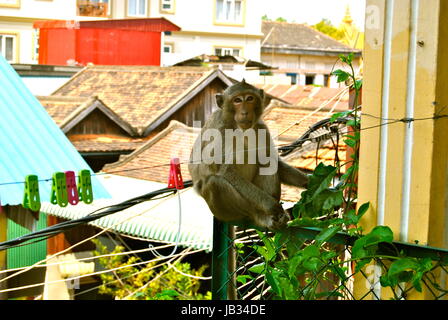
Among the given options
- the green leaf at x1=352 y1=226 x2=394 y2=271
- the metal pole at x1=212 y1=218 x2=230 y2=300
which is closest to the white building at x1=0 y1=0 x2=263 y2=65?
the metal pole at x1=212 y1=218 x2=230 y2=300

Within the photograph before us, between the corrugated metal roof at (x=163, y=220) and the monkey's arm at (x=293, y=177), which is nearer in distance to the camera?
the monkey's arm at (x=293, y=177)

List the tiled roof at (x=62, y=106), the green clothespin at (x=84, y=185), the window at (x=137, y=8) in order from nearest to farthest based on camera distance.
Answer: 1. the green clothespin at (x=84, y=185)
2. the tiled roof at (x=62, y=106)
3. the window at (x=137, y=8)

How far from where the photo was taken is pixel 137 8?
35.1 m

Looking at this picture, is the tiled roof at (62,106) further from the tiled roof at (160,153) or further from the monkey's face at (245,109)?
the monkey's face at (245,109)

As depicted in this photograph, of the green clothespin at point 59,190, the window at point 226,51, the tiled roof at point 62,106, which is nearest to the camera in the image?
the green clothespin at point 59,190

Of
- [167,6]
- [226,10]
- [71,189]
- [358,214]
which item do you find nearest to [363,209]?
[358,214]

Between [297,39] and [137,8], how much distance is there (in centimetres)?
895

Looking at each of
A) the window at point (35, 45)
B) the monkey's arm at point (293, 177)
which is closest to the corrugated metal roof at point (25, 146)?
the monkey's arm at point (293, 177)

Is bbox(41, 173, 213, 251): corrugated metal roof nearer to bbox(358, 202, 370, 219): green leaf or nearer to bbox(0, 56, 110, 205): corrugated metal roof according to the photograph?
bbox(0, 56, 110, 205): corrugated metal roof

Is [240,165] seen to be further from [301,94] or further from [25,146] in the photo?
[301,94]

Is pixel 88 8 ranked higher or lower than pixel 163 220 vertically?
higher

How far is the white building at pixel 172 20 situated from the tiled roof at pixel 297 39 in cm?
119

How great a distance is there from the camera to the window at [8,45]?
32.3 m

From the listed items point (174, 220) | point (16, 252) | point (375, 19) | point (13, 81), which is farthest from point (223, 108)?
point (16, 252)
